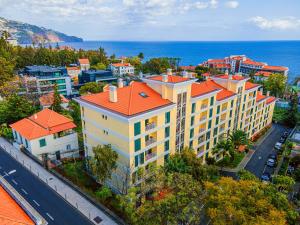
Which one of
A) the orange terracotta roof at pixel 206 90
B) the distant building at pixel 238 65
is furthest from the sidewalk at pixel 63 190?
the distant building at pixel 238 65

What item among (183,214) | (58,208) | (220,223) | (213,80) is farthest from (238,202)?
(213,80)

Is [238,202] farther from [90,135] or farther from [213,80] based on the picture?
[213,80]

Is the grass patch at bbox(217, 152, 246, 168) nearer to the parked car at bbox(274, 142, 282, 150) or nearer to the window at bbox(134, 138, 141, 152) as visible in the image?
the parked car at bbox(274, 142, 282, 150)

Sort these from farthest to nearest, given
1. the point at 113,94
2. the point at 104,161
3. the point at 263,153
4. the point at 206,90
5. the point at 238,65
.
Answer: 1. the point at 238,65
2. the point at 263,153
3. the point at 206,90
4. the point at 113,94
5. the point at 104,161

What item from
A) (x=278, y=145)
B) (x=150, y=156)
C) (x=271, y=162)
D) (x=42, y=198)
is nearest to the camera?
(x=42, y=198)

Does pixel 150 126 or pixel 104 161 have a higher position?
pixel 150 126

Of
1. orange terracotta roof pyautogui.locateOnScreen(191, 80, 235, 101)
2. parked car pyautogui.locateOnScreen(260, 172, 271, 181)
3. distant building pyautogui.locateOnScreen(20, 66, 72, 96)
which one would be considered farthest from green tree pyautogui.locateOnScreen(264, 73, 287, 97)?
distant building pyautogui.locateOnScreen(20, 66, 72, 96)

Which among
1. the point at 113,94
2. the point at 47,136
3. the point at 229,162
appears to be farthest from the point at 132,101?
the point at 229,162

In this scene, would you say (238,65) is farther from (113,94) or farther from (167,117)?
(113,94)

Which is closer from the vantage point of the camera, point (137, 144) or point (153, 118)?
point (137, 144)
